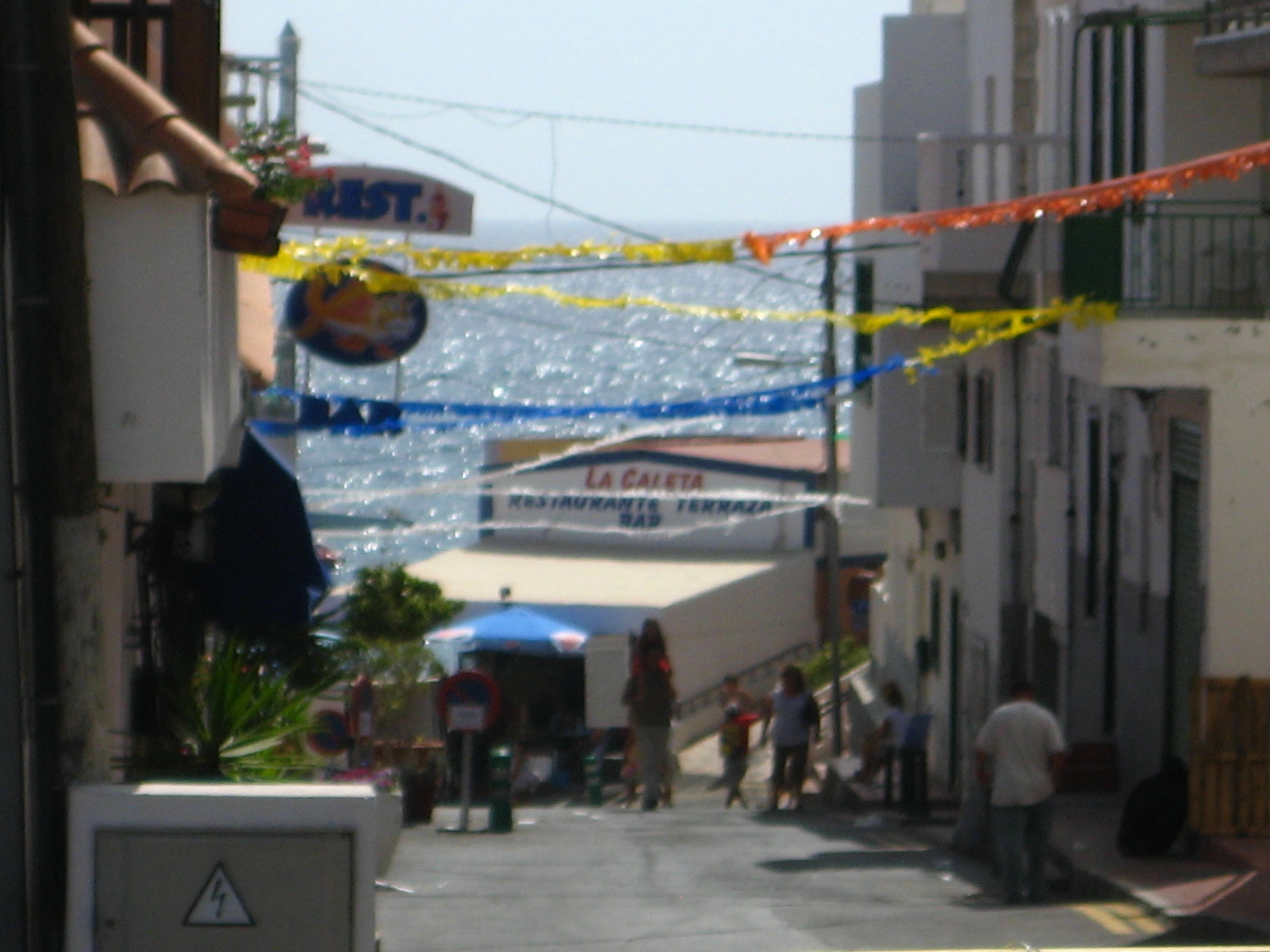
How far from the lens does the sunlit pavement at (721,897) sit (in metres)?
11.4

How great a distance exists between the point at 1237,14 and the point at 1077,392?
601 centimetres

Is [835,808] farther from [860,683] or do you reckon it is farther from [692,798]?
[860,683]

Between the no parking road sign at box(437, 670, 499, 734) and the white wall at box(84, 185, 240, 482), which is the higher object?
the white wall at box(84, 185, 240, 482)

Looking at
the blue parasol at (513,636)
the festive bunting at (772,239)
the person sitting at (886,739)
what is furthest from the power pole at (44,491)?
the blue parasol at (513,636)

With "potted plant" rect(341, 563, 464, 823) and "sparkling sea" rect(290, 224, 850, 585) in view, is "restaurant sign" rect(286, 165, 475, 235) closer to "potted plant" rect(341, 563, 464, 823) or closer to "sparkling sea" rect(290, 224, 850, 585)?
"potted plant" rect(341, 563, 464, 823)

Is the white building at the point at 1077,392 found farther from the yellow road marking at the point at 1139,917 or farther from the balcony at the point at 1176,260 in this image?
the yellow road marking at the point at 1139,917

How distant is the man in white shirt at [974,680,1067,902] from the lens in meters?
13.4

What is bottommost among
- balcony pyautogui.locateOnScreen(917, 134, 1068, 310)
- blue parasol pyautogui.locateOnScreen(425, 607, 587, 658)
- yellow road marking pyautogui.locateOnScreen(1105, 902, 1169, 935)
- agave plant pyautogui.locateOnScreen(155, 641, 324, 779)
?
blue parasol pyautogui.locateOnScreen(425, 607, 587, 658)

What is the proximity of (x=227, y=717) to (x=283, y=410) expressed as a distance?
11.1 meters

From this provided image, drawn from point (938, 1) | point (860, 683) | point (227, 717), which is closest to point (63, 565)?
point (227, 717)

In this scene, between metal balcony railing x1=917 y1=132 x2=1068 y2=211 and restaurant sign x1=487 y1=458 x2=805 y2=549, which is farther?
restaurant sign x1=487 y1=458 x2=805 y2=549

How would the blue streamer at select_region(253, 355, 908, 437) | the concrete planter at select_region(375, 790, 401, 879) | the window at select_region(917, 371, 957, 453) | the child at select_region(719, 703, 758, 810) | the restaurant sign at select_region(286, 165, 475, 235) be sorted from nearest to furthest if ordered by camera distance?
the concrete planter at select_region(375, 790, 401, 879) < the blue streamer at select_region(253, 355, 908, 437) < the restaurant sign at select_region(286, 165, 475, 235) < the child at select_region(719, 703, 758, 810) < the window at select_region(917, 371, 957, 453)

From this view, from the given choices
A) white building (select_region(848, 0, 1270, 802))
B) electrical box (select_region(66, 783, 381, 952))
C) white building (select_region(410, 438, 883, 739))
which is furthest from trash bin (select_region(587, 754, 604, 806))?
electrical box (select_region(66, 783, 381, 952))

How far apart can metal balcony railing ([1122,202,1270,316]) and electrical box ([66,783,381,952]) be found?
29.1 ft
